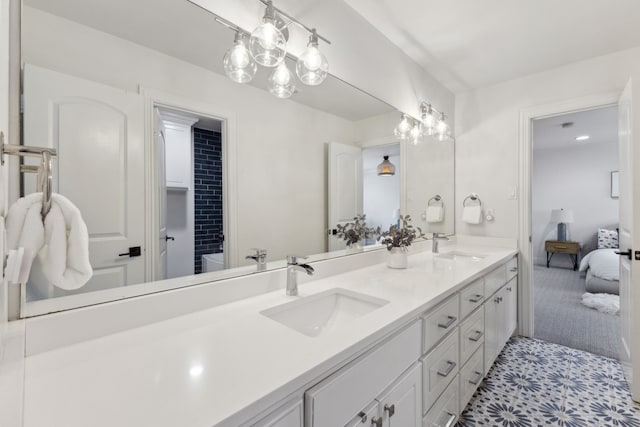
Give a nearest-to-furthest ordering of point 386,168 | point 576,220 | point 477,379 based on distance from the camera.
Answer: point 477,379 → point 386,168 → point 576,220

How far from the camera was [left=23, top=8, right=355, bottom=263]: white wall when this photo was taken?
823 mm

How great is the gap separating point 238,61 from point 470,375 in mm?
1915

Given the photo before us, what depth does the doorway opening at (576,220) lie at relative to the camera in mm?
3223

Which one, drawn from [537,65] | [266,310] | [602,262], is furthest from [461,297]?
[602,262]

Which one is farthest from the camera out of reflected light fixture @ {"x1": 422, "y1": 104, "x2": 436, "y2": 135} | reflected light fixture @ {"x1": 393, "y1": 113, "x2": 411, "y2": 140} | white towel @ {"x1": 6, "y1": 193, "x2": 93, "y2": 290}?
reflected light fixture @ {"x1": 422, "y1": 104, "x2": 436, "y2": 135}

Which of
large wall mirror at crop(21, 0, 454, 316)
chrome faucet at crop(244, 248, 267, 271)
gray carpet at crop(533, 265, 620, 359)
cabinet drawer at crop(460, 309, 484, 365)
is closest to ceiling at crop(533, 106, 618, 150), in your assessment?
gray carpet at crop(533, 265, 620, 359)

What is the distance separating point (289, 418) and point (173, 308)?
1.81 feet

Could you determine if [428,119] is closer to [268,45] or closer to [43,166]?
[268,45]

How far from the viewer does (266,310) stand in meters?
1.04

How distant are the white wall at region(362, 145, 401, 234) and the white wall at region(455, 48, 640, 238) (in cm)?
110

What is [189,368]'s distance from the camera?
66cm

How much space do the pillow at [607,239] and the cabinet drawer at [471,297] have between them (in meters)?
4.72

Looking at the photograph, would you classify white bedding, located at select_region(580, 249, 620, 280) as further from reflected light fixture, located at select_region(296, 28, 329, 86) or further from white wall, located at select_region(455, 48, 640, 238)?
reflected light fixture, located at select_region(296, 28, 329, 86)

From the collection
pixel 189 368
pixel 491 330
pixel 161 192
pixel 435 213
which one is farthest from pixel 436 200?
pixel 189 368
